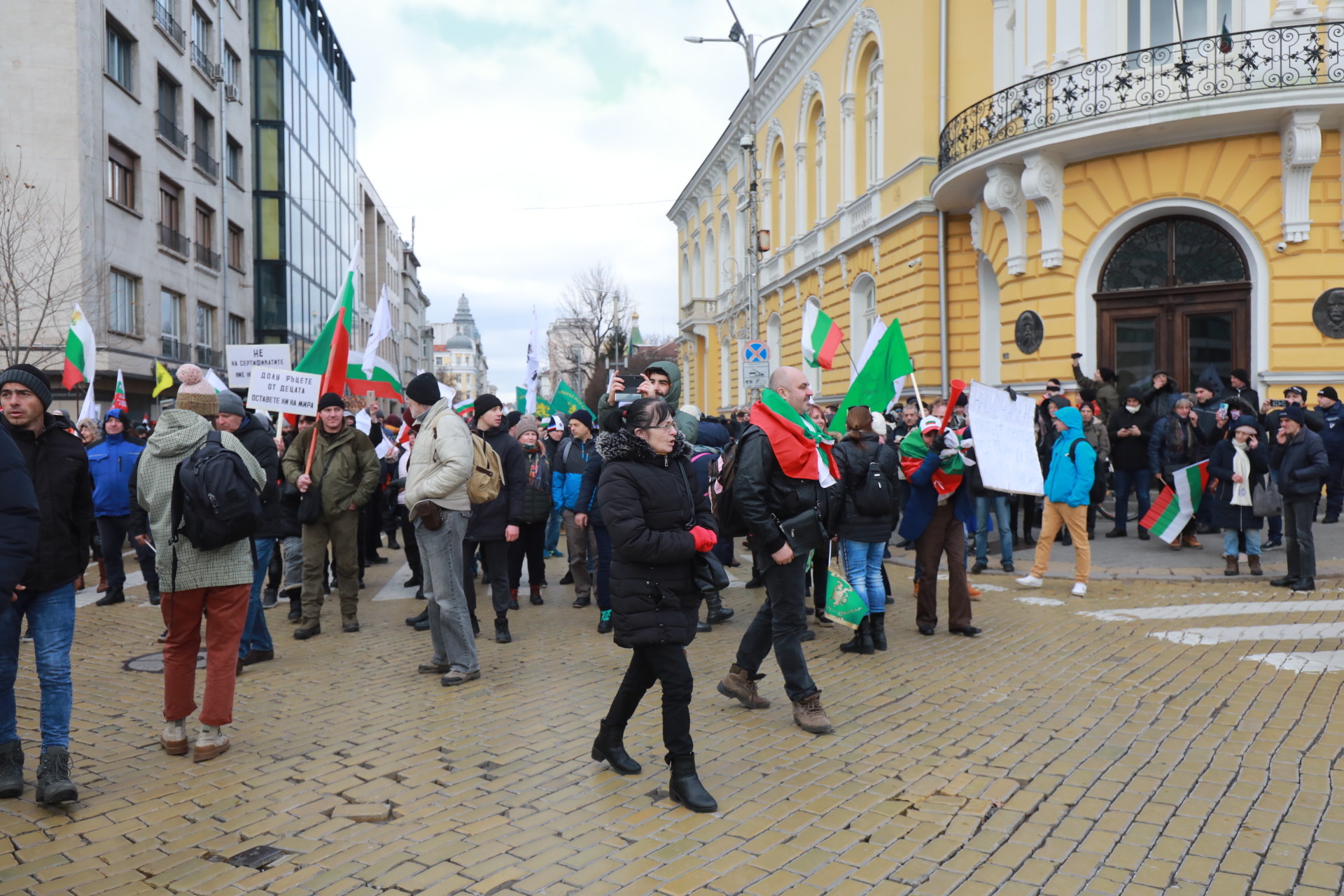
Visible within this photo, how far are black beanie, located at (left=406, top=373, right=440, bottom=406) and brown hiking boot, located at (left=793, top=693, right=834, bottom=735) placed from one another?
11.4 ft

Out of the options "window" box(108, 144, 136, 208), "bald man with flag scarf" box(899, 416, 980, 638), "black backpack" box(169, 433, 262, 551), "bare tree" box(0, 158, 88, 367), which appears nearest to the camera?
"black backpack" box(169, 433, 262, 551)

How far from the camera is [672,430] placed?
4.56m

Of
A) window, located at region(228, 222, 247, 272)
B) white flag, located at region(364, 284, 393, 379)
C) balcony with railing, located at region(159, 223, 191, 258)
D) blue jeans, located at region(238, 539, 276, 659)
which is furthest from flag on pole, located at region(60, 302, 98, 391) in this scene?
window, located at region(228, 222, 247, 272)

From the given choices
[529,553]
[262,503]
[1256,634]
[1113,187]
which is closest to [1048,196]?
[1113,187]

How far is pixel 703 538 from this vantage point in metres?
4.39

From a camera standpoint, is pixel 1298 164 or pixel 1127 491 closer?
pixel 1127 491

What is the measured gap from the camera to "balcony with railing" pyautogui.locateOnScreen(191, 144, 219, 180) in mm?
29953

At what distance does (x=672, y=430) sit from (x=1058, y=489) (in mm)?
6255

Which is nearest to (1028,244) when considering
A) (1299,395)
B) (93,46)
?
(1299,395)

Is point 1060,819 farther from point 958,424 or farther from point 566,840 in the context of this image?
point 958,424

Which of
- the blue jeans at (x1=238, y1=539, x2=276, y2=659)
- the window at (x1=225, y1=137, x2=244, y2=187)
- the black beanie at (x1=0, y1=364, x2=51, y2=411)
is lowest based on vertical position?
the blue jeans at (x1=238, y1=539, x2=276, y2=659)

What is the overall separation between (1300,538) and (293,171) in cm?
3854

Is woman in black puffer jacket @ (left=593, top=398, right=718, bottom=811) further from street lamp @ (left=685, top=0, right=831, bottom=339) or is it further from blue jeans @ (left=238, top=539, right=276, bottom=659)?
street lamp @ (left=685, top=0, right=831, bottom=339)

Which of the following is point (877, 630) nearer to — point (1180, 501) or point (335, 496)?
point (335, 496)
